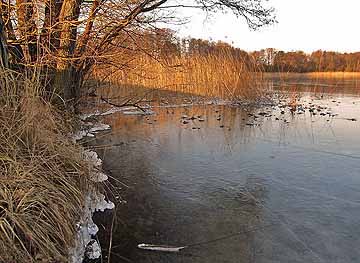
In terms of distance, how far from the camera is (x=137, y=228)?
271 centimetres

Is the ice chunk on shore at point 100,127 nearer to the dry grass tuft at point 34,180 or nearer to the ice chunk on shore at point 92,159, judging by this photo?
the ice chunk on shore at point 92,159

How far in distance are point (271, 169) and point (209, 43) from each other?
9.88m

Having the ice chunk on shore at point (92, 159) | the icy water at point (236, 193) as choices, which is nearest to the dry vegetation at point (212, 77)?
the icy water at point (236, 193)

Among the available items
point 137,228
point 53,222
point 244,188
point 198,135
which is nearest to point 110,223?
point 137,228

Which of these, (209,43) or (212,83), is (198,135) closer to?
(212,83)

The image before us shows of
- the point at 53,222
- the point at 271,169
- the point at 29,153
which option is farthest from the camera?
the point at 271,169

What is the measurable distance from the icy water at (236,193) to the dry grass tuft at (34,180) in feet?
1.33

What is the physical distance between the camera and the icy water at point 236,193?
2.43 meters

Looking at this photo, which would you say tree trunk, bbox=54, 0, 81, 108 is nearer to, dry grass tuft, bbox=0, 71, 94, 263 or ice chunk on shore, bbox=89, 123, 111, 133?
ice chunk on shore, bbox=89, 123, 111, 133

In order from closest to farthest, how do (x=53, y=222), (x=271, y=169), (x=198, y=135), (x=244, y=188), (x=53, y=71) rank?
(x=53, y=222) < (x=244, y=188) < (x=271, y=169) < (x=53, y=71) < (x=198, y=135)

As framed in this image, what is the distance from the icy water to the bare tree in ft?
4.32

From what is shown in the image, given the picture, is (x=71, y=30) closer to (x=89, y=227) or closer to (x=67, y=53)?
(x=67, y=53)

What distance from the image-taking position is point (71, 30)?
5.63m

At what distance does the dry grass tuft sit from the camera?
77.2 inches
